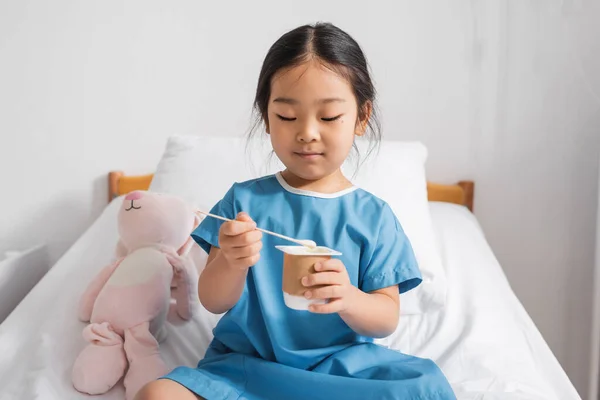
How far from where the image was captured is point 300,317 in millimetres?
1091

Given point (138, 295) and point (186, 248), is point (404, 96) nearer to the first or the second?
point (186, 248)

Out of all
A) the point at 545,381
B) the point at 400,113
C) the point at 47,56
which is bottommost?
the point at 545,381

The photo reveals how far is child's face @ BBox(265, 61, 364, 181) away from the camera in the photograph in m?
1.04

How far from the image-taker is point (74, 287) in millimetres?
1535

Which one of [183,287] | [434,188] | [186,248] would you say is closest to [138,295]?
[183,287]

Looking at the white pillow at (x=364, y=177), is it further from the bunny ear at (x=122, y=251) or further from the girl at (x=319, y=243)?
the girl at (x=319, y=243)

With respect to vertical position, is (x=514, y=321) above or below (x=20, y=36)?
below

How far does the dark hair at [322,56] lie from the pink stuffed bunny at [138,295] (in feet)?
1.42

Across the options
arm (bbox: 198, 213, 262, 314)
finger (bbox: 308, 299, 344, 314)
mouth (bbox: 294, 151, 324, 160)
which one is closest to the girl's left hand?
finger (bbox: 308, 299, 344, 314)

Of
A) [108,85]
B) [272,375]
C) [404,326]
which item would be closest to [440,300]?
[404,326]

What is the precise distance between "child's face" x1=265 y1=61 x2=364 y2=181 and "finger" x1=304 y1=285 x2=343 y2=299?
23cm

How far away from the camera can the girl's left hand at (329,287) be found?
890 millimetres

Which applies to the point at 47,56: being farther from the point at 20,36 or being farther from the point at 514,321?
the point at 514,321

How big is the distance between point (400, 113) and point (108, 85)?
0.90 meters
